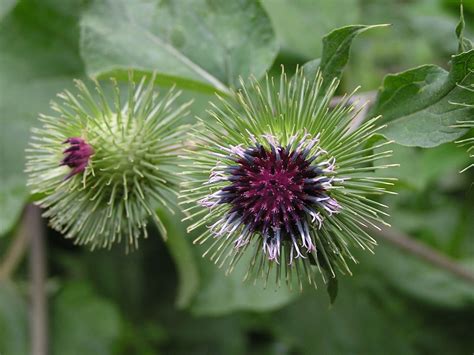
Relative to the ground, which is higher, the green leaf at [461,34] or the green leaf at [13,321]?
the green leaf at [461,34]

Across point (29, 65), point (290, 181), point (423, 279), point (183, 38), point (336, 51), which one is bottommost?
point (423, 279)

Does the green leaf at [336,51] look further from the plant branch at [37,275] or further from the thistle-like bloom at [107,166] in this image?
the plant branch at [37,275]

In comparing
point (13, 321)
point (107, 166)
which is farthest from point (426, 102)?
point (13, 321)

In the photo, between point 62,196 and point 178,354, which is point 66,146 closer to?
point 62,196

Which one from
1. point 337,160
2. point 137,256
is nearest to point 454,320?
point 137,256

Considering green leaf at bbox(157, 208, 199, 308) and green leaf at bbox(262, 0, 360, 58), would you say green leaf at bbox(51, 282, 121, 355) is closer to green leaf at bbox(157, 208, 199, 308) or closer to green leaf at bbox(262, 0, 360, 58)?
green leaf at bbox(157, 208, 199, 308)

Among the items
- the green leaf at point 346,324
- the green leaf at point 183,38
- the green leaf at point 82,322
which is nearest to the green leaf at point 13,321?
the green leaf at point 82,322

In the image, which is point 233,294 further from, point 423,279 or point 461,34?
point 461,34
